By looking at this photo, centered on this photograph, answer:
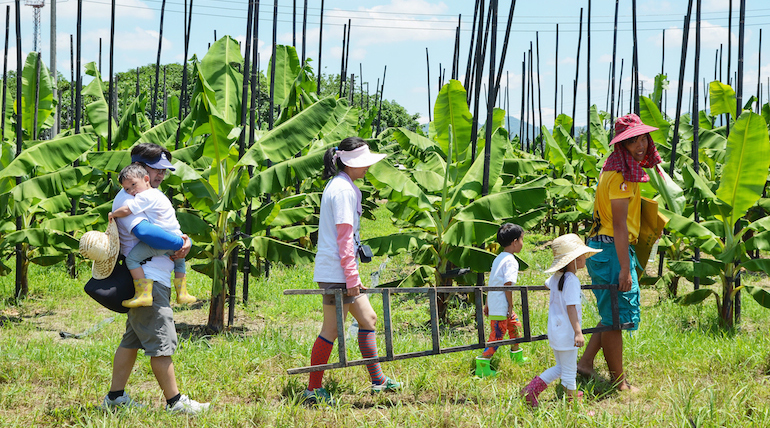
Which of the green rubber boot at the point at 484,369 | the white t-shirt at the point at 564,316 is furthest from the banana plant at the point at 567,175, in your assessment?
the white t-shirt at the point at 564,316

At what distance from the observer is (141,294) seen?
3.50 metres

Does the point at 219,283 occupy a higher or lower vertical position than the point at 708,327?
higher

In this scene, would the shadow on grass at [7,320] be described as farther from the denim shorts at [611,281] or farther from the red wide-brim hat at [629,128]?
the red wide-brim hat at [629,128]

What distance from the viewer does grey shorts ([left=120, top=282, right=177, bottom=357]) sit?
3.56 m

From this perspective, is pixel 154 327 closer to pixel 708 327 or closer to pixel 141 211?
pixel 141 211

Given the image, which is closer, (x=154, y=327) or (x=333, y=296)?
(x=154, y=327)

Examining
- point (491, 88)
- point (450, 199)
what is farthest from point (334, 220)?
point (450, 199)

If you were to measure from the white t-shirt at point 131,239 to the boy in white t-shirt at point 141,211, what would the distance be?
0.09 feet

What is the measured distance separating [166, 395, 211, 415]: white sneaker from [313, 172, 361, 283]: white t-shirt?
1.05 m

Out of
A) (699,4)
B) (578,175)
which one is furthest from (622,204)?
(578,175)

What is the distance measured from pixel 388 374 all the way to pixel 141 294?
193cm

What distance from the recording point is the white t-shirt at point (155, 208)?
11.5 ft

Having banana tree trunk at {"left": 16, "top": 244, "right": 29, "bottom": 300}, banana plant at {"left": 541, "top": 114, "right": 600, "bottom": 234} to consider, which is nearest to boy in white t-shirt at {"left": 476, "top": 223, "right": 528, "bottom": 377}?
banana plant at {"left": 541, "top": 114, "right": 600, "bottom": 234}

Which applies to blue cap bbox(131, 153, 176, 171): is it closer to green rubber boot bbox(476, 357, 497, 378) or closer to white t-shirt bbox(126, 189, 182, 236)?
white t-shirt bbox(126, 189, 182, 236)
